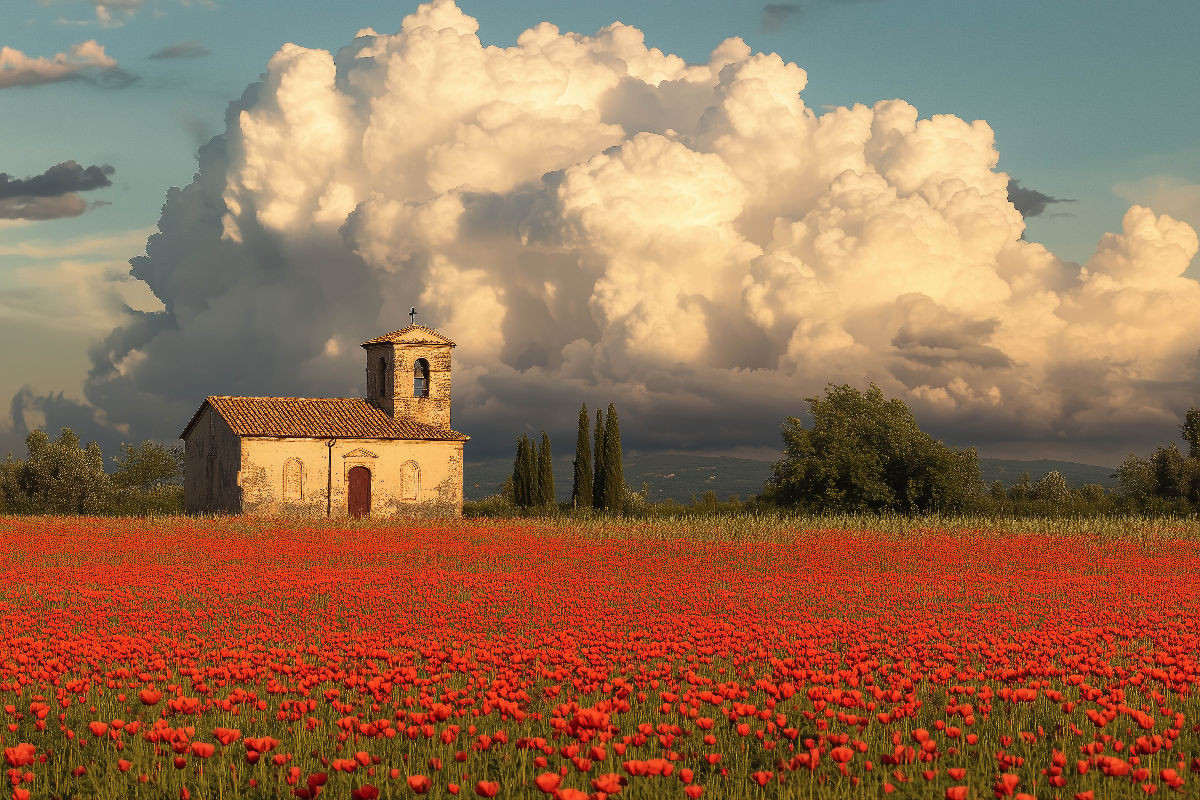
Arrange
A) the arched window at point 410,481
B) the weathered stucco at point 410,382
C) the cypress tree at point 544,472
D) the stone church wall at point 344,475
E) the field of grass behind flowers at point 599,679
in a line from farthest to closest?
the cypress tree at point 544,472
the weathered stucco at point 410,382
the arched window at point 410,481
the stone church wall at point 344,475
the field of grass behind flowers at point 599,679

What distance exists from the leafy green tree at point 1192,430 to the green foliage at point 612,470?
44999mm

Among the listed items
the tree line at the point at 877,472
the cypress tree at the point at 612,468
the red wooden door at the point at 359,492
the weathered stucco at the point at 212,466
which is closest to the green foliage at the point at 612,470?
the cypress tree at the point at 612,468

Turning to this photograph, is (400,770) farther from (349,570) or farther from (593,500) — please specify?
(593,500)

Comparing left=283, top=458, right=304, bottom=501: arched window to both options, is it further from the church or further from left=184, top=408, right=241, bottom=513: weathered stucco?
left=184, top=408, right=241, bottom=513: weathered stucco

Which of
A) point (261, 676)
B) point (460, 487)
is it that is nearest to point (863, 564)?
point (261, 676)

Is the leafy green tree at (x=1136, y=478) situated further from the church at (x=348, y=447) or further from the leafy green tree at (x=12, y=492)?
the leafy green tree at (x=12, y=492)

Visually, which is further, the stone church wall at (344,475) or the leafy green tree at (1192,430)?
the leafy green tree at (1192,430)

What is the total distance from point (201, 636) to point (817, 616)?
8484 millimetres

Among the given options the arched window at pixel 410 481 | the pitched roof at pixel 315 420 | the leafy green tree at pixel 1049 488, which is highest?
the pitched roof at pixel 315 420

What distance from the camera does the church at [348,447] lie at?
50031mm

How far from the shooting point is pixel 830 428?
57.9 m

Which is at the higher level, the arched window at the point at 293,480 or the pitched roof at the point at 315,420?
the pitched roof at the point at 315,420

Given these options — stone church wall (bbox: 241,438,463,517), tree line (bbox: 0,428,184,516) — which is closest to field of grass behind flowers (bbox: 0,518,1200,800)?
stone church wall (bbox: 241,438,463,517)

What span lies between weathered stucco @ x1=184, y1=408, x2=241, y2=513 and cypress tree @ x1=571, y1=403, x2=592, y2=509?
708 inches
